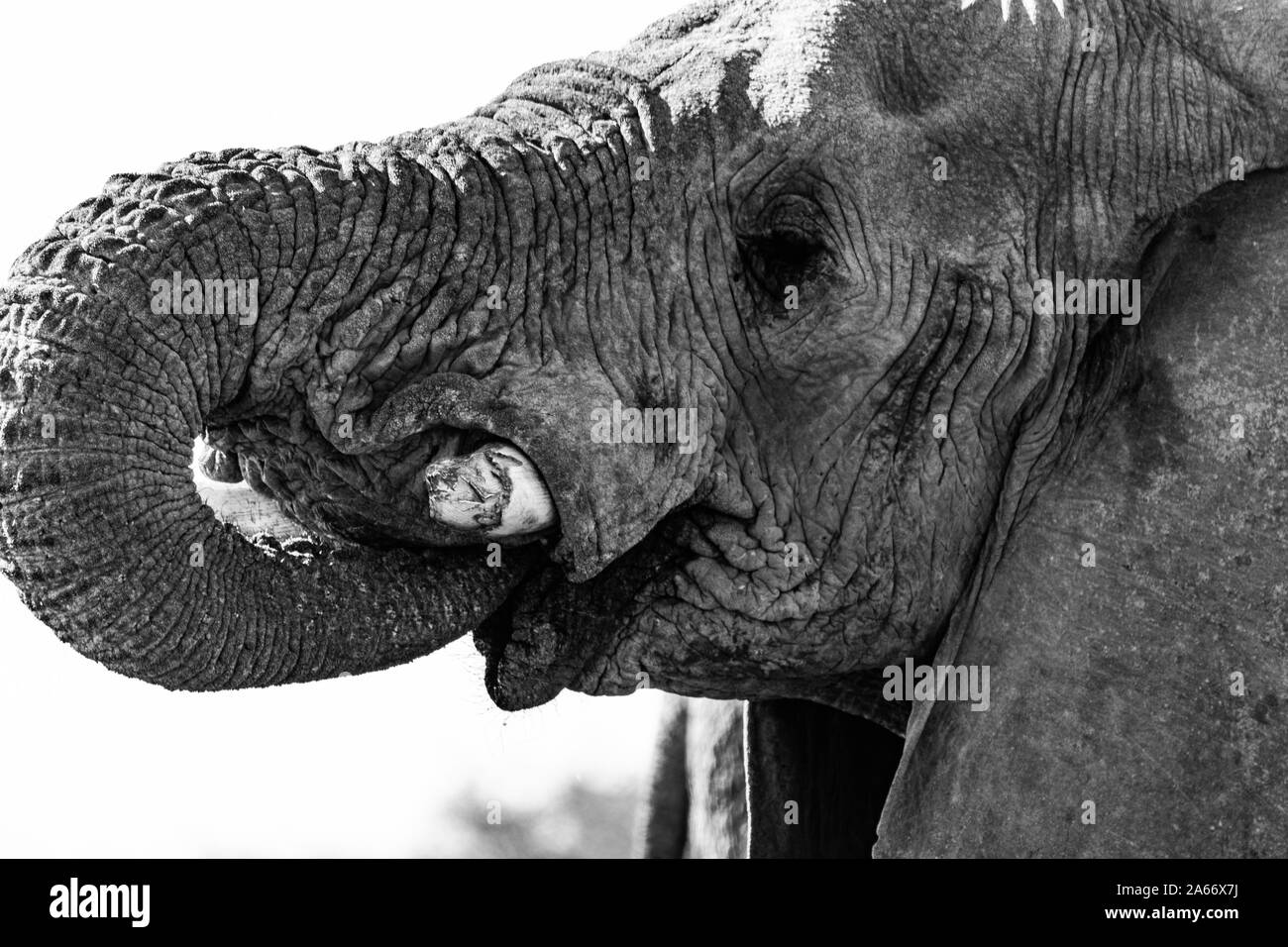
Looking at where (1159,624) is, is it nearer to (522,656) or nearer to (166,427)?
(522,656)

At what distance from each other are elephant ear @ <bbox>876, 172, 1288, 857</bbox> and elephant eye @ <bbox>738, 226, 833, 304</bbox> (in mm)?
645

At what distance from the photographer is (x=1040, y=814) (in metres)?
4.22

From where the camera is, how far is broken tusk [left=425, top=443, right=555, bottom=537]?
3977 mm

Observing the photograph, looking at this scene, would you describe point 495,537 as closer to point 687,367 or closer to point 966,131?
point 687,367

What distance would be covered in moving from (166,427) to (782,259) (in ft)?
4.14

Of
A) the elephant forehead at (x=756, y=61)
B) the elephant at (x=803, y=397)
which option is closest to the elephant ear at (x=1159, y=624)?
the elephant at (x=803, y=397)

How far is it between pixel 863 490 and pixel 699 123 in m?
0.78

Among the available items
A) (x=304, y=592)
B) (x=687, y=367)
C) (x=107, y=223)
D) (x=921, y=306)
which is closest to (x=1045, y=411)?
(x=921, y=306)
